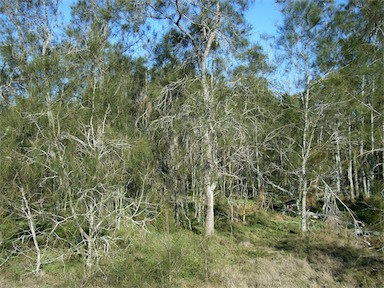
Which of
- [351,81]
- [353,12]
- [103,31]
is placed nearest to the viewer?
[103,31]

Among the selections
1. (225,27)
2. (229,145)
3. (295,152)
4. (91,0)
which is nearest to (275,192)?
(295,152)

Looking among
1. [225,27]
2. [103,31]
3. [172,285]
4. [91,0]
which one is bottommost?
[172,285]

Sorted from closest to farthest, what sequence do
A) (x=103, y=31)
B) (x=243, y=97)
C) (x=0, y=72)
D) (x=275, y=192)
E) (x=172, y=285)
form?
(x=172, y=285)
(x=103, y=31)
(x=0, y=72)
(x=243, y=97)
(x=275, y=192)

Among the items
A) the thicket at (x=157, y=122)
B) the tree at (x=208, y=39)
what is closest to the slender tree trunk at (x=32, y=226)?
the thicket at (x=157, y=122)

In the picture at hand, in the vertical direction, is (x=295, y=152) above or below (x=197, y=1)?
below

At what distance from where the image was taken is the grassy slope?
23.0 feet

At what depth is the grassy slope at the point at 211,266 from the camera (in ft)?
23.0

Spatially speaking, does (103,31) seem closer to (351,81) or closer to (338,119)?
(351,81)

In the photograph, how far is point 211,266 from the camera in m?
8.27

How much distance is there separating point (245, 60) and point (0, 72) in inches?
273

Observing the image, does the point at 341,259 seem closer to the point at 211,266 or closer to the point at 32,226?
the point at 211,266

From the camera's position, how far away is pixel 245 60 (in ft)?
38.7

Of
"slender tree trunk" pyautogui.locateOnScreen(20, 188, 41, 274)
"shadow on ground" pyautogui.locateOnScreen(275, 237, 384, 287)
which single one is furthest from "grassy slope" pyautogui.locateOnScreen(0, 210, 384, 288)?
"slender tree trunk" pyautogui.locateOnScreen(20, 188, 41, 274)

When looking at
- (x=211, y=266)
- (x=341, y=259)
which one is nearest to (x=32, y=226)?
(x=211, y=266)
